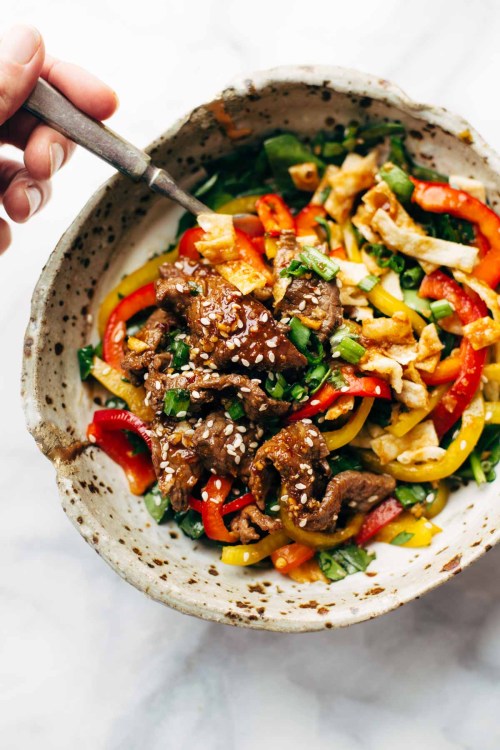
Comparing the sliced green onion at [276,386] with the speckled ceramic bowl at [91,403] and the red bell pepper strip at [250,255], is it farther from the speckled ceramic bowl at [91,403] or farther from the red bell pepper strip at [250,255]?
the speckled ceramic bowl at [91,403]

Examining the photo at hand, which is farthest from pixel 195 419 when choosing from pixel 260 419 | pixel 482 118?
pixel 482 118

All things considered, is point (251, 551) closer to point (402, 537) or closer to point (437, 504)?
point (402, 537)

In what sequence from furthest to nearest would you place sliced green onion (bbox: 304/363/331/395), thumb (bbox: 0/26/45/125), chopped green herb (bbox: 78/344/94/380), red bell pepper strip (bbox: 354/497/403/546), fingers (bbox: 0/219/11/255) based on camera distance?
1. fingers (bbox: 0/219/11/255)
2. chopped green herb (bbox: 78/344/94/380)
3. red bell pepper strip (bbox: 354/497/403/546)
4. sliced green onion (bbox: 304/363/331/395)
5. thumb (bbox: 0/26/45/125)

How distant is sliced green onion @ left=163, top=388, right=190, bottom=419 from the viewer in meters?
2.78

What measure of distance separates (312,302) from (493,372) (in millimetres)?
858

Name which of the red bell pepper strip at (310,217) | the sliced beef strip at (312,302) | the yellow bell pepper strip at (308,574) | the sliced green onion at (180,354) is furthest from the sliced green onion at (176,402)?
the red bell pepper strip at (310,217)

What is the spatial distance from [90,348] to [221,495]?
2.98ft

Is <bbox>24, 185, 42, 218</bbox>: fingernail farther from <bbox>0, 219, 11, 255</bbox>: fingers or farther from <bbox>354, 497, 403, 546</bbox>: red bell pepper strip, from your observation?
<bbox>354, 497, 403, 546</bbox>: red bell pepper strip

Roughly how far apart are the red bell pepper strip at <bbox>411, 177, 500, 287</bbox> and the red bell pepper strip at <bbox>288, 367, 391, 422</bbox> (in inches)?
27.5

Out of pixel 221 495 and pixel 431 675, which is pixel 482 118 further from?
pixel 431 675

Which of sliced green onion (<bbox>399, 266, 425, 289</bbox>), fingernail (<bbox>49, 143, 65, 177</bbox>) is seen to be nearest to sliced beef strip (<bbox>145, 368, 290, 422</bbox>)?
sliced green onion (<bbox>399, 266, 425, 289</bbox>)

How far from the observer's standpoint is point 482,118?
3.48 m

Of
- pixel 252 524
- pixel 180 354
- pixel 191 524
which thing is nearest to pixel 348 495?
pixel 252 524

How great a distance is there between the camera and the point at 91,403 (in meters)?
3.17
